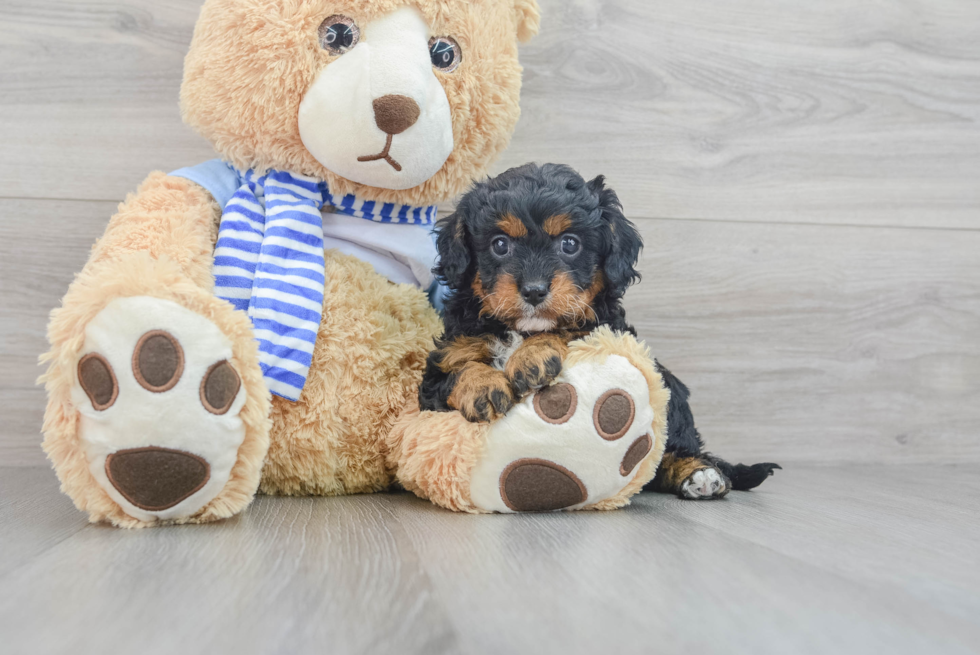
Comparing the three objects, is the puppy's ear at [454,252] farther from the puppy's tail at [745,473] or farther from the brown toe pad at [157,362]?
the puppy's tail at [745,473]

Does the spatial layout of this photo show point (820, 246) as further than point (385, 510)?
Yes

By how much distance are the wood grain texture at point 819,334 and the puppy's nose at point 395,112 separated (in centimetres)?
88

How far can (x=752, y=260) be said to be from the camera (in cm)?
204

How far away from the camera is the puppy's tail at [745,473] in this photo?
158cm

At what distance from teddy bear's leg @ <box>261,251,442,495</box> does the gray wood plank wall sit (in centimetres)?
68

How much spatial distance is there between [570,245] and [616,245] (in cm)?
10

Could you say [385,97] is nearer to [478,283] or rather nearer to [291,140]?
[291,140]

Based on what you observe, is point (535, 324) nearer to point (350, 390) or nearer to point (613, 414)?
point (613, 414)

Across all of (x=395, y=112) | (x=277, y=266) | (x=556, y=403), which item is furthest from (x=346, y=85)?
(x=556, y=403)

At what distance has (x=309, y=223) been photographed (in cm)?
143

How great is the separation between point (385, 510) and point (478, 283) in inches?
17.3

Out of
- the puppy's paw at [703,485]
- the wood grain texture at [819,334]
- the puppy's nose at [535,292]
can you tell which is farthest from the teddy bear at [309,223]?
the wood grain texture at [819,334]

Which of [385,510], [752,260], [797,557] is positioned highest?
[752,260]

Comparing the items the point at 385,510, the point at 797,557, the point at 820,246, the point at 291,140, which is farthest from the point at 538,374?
the point at 820,246
